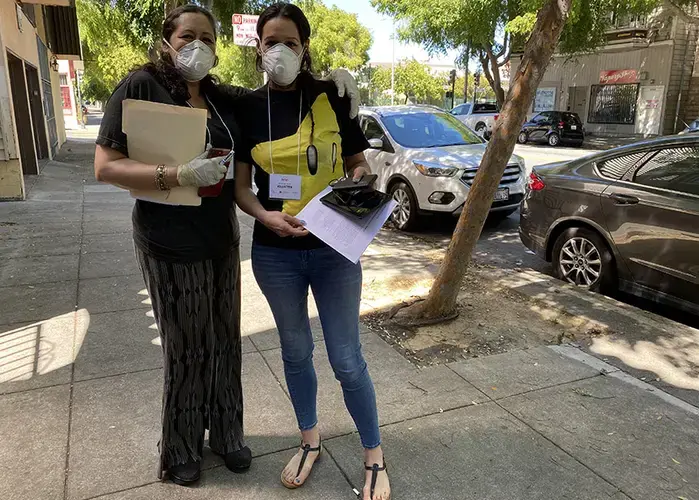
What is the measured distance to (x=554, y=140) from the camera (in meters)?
24.2

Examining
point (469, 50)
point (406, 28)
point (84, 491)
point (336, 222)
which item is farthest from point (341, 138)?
point (469, 50)

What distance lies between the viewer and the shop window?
2797 centimetres

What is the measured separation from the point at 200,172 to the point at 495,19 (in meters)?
23.8

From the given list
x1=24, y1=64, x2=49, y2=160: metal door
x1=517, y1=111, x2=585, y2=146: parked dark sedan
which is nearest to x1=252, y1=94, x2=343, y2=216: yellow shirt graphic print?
x1=24, y1=64, x2=49, y2=160: metal door

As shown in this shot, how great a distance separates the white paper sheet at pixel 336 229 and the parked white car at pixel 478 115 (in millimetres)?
23583

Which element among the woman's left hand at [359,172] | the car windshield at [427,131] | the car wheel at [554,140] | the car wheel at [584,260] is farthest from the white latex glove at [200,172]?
the car wheel at [554,140]

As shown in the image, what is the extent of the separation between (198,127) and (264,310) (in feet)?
8.77

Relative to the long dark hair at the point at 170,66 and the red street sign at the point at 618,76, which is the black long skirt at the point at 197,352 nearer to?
the long dark hair at the point at 170,66

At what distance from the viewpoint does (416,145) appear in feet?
27.4

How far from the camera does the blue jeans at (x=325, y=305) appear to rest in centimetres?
237

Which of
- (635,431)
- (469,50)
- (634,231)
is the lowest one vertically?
(635,431)

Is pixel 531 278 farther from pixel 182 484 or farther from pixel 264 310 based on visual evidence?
pixel 182 484

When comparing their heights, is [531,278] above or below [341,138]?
below

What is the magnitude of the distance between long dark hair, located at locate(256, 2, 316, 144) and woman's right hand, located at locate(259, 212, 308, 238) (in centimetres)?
38
